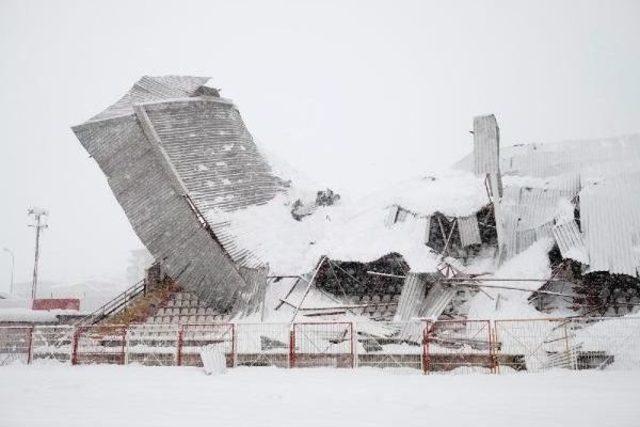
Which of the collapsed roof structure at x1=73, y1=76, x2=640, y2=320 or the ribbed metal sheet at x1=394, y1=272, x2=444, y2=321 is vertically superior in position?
the collapsed roof structure at x1=73, y1=76, x2=640, y2=320

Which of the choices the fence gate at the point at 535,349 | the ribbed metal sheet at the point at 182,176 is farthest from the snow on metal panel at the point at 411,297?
the ribbed metal sheet at the point at 182,176

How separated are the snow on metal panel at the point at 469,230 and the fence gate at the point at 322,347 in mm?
5543

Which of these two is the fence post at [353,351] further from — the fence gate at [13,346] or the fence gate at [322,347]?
the fence gate at [13,346]

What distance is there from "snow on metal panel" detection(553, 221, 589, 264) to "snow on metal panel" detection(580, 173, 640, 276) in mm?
194

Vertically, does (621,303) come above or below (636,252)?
below

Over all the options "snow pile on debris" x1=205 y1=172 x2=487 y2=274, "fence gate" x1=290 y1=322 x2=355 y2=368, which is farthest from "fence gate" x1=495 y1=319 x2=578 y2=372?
"snow pile on debris" x1=205 y1=172 x2=487 y2=274

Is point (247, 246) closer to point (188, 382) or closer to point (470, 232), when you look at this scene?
point (470, 232)

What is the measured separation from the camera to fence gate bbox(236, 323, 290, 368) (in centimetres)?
1406

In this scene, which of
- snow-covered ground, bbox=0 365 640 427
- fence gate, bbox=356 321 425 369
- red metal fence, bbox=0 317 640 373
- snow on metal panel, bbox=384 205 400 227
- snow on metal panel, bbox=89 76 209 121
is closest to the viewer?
snow-covered ground, bbox=0 365 640 427

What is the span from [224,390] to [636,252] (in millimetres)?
12777

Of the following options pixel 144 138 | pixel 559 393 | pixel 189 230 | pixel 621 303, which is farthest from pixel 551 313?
pixel 144 138

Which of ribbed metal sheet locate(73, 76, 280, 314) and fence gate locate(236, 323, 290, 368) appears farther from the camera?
ribbed metal sheet locate(73, 76, 280, 314)

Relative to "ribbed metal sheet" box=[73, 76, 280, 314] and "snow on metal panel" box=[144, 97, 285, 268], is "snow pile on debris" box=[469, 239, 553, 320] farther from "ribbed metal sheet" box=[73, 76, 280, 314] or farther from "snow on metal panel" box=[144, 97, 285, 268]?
"snow on metal panel" box=[144, 97, 285, 268]

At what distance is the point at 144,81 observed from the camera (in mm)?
22484
